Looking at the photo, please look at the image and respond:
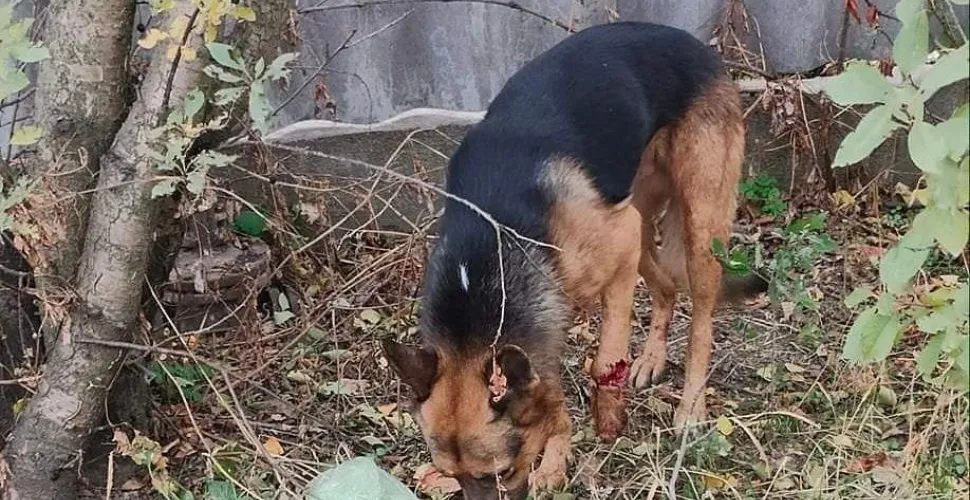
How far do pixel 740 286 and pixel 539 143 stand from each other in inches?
48.0

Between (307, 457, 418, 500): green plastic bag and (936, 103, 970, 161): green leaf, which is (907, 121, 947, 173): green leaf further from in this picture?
(307, 457, 418, 500): green plastic bag

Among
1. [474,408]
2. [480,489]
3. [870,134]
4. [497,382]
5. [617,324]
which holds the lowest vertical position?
[480,489]

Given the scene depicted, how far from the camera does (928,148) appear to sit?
221 centimetres

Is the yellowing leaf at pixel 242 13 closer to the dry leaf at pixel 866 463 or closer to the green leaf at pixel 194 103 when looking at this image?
the green leaf at pixel 194 103

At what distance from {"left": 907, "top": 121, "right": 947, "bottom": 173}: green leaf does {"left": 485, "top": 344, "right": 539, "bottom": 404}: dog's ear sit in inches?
60.8

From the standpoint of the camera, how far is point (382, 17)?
5.98m

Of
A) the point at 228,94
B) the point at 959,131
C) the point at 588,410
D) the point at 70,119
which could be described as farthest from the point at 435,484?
the point at 959,131

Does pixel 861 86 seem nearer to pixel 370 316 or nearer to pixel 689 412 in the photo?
pixel 689 412

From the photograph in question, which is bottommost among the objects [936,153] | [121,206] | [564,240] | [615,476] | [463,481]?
[615,476]

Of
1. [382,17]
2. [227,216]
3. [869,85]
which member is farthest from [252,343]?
[869,85]

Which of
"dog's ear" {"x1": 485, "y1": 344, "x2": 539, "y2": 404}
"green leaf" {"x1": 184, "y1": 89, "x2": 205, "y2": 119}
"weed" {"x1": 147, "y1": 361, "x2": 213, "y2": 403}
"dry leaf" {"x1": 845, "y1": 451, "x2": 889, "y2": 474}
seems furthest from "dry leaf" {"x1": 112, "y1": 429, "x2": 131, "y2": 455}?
"dry leaf" {"x1": 845, "y1": 451, "x2": 889, "y2": 474}

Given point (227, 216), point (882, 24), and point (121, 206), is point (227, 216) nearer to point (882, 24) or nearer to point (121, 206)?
point (121, 206)

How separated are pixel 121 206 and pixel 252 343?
3.81ft

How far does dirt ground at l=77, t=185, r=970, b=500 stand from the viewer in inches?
156
